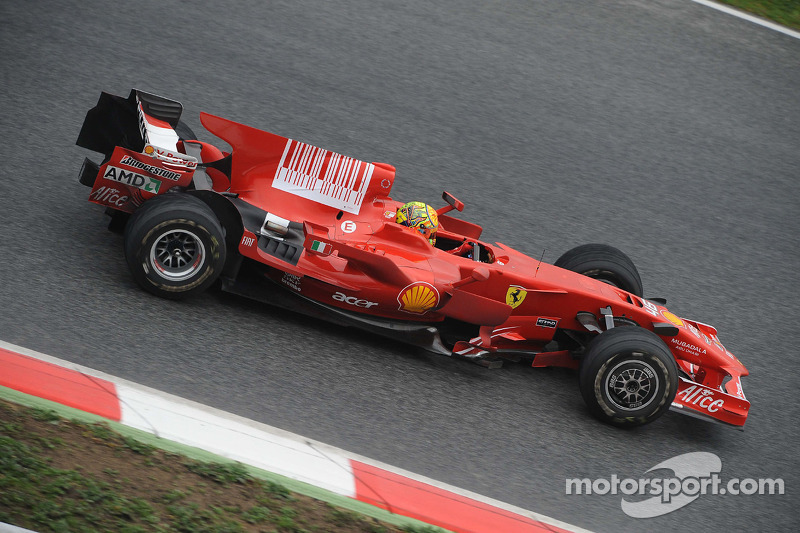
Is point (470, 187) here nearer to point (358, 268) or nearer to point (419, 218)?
point (419, 218)

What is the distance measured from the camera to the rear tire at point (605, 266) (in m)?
6.32

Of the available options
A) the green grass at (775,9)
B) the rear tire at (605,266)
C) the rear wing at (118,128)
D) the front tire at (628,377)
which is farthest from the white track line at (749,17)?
the rear wing at (118,128)

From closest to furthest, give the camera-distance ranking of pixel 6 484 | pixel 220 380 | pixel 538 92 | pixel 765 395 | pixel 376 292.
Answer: pixel 6 484, pixel 220 380, pixel 376 292, pixel 765 395, pixel 538 92

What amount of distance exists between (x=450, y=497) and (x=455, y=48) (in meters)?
6.30

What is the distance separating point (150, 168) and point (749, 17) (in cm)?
929

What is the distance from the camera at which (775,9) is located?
11.6 meters

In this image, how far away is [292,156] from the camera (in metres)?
5.82


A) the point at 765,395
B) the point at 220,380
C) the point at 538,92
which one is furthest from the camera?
the point at 538,92

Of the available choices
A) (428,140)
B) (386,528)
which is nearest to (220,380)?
(386,528)

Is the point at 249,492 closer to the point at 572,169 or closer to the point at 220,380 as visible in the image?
the point at 220,380

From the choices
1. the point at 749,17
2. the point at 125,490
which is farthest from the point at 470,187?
the point at 749,17

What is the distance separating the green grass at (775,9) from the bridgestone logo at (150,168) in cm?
918

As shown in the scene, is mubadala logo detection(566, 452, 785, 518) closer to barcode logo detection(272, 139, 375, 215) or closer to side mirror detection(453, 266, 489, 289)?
side mirror detection(453, 266, 489, 289)

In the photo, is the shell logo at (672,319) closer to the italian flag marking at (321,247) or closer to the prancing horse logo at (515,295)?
the prancing horse logo at (515,295)
